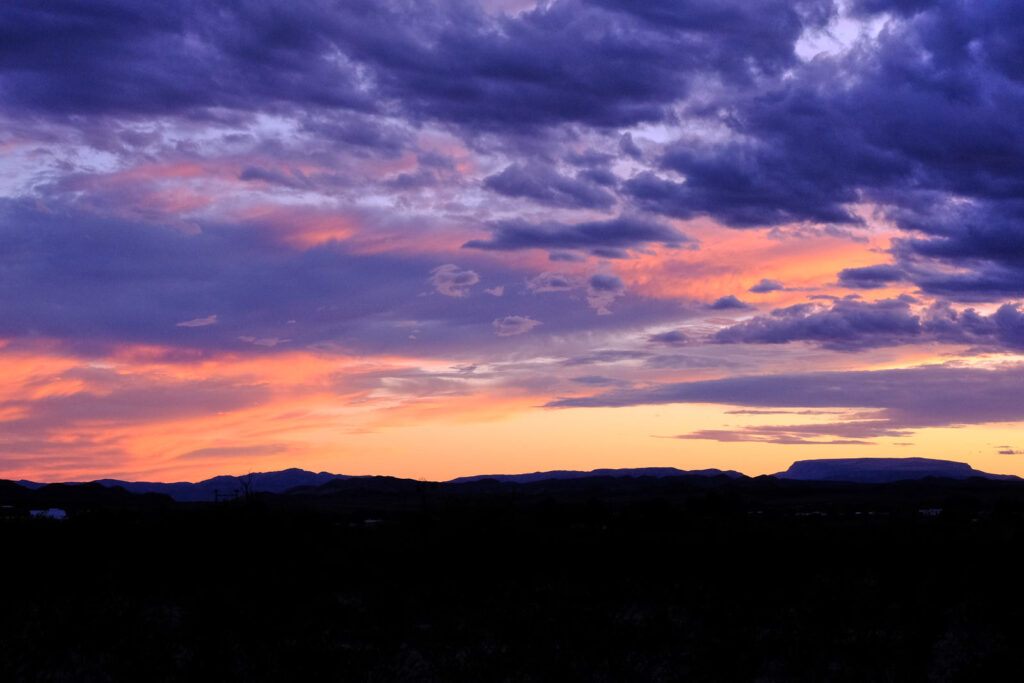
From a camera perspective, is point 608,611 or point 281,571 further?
point 281,571

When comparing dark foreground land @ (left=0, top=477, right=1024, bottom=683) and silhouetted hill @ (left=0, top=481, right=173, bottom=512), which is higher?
silhouetted hill @ (left=0, top=481, right=173, bottom=512)

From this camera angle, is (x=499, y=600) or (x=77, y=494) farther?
(x=77, y=494)

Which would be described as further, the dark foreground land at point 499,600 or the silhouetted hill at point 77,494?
the silhouetted hill at point 77,494

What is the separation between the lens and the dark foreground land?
21.5m

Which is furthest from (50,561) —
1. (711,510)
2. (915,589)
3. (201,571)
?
(711,510)

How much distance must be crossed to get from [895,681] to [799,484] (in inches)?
5046

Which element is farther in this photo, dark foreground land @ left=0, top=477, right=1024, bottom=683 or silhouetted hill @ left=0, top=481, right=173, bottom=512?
silhouetted hill @ left=0, top=481, right=173, bottom=512

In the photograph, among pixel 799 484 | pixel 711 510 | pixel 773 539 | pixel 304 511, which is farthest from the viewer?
pixel 799 484

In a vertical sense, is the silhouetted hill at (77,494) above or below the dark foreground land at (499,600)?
above

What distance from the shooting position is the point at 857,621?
2308cm

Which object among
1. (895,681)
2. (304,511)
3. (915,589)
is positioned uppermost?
(304,511)

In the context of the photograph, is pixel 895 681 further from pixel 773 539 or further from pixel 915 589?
pixel 773 539

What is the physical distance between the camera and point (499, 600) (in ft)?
81.1

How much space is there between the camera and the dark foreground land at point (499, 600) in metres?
21.5
